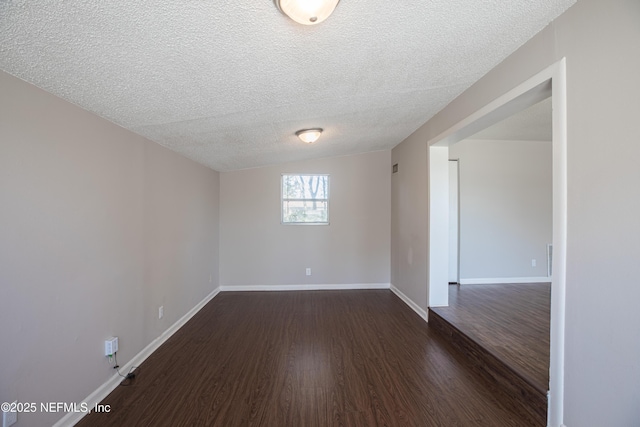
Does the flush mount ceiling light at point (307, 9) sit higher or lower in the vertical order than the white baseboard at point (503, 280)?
higher

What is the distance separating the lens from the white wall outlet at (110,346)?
192 centimetres

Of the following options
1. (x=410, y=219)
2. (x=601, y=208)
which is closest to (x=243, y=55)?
(x=601, y=208)

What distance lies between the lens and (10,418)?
4.19ft

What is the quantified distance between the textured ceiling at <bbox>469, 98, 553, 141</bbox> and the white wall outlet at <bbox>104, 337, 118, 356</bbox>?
4554 mm

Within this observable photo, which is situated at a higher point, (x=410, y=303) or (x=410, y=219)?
(x=410, y=219)

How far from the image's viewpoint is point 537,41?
1625 millimetres

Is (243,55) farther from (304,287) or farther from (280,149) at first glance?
(304,287)

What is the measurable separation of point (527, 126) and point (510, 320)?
266 cm

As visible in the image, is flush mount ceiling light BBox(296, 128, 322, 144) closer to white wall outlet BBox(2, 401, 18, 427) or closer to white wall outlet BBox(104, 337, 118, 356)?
white wall outlet BBox(104, 337, 118, 356)

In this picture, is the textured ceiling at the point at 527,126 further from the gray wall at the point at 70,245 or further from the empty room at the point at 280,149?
the gray wall at the point at 70,245

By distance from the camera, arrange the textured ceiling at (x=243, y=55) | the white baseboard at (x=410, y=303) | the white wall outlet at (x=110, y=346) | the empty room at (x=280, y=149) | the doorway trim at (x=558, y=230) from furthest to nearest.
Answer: the white baseboard at (x=410, y=303)
the white wall outlet at (x=110, y=346)
the doorway trim at (x=558, y=230)
the empty room at (x=280, y=149)
the textured ceiling at (x=243, y=55)

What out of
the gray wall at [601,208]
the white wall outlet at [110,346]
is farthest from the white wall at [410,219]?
the white wall outlet at [110,346]

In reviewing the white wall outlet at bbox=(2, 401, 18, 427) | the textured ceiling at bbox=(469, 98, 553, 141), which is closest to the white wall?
the textured ceiling at bbox=(469, 98, 553, 141)

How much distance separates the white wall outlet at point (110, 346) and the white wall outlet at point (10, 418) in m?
0.62
